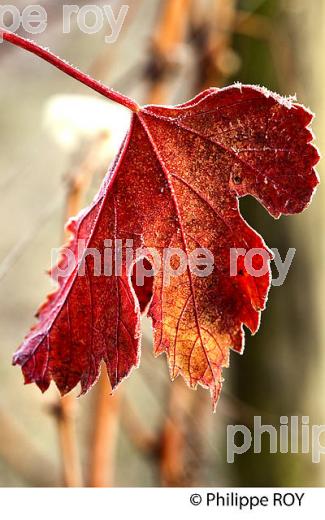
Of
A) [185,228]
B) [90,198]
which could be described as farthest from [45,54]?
[90,198]

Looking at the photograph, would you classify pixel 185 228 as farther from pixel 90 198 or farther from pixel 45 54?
pixel 90 198

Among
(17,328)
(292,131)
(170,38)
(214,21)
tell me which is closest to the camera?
(292,131)

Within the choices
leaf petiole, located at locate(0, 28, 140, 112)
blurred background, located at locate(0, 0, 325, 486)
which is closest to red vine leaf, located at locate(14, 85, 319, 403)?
leaf petiole, located at locate(0, 28, 140, 112)

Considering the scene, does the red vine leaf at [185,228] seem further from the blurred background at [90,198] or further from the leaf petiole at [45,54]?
the blurred background at [90,198]

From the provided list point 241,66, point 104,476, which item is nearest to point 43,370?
point 104,476

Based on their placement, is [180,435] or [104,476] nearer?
[104,476]

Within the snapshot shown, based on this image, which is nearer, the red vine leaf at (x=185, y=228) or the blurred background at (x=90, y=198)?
the red vine leaf at (x=185, y=228)

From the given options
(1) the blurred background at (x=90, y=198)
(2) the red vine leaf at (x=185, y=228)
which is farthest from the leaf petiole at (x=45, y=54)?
(1) the blurred background at (x=90, y=198)

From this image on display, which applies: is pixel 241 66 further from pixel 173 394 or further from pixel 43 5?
pixel 173 394
